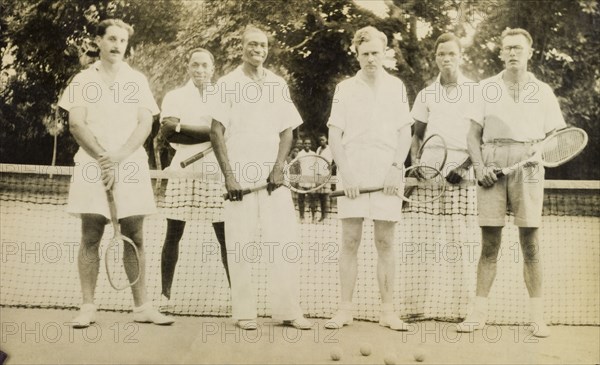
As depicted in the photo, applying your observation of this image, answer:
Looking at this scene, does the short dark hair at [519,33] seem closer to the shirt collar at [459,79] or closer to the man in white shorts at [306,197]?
the shirt collar at [459,79]

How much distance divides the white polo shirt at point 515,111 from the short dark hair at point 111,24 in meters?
1.69

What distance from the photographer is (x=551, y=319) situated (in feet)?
11.7

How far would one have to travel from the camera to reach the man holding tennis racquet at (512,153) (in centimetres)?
351

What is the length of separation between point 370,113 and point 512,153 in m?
0.71

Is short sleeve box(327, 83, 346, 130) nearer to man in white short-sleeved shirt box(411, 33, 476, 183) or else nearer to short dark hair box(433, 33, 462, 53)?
man in white short-sleeved shirt box(411, 33, 476, 183)

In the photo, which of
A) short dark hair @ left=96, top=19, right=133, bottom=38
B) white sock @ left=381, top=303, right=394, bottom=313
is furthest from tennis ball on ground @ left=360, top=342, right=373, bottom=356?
short dark hair @ left=96, top=19, right=133, bottom=38

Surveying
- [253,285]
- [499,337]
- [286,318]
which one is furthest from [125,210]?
[499,337]

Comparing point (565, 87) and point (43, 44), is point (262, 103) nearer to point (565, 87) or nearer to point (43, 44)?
point (43, 44)

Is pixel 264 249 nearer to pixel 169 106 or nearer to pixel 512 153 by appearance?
pixel 169 106

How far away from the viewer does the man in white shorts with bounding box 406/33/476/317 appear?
140 inches

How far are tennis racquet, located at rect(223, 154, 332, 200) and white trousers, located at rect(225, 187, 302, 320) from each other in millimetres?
73

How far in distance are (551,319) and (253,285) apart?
1472 millimetres

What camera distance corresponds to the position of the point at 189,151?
3.57 meters

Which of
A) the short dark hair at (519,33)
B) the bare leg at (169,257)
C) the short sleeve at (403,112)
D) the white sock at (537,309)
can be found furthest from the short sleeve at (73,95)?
the white sock at (537,309)
